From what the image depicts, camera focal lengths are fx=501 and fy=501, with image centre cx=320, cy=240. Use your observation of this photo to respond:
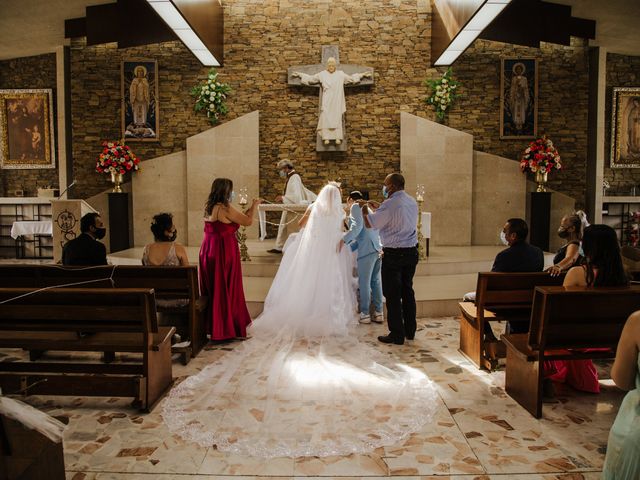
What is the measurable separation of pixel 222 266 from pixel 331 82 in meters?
6.43

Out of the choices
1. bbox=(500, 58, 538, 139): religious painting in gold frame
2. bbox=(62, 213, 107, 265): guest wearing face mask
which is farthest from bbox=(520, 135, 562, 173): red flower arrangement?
bbox=(62, 213, 107, 265): guest wearing face mask

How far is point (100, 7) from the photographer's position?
9.19m

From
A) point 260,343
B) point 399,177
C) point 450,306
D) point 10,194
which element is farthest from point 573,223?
point 10,194

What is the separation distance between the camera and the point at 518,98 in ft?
34.2

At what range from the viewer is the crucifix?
9.98 meters

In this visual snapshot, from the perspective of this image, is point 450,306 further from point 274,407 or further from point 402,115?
point 402,115

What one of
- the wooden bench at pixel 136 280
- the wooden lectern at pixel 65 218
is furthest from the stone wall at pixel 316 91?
the wooden bench at pixel 136 280

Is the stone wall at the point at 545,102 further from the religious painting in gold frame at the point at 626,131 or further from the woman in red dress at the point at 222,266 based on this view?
the woman in red dress at the point at 222,266

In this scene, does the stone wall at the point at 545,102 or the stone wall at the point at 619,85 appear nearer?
the stone wall at the point at 545,102

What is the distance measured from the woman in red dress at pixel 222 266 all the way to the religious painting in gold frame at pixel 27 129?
812 cm

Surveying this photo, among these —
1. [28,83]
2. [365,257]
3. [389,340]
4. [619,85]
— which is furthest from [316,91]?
[389,340]

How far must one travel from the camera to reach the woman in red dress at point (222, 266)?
4.59 meters

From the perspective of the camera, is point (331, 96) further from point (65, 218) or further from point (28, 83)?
point (28, 83)

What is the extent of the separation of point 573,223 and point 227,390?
311 cm
